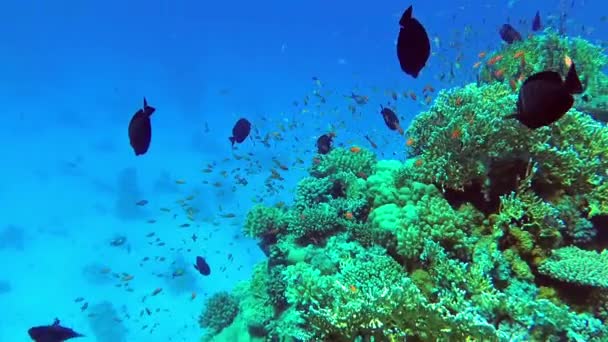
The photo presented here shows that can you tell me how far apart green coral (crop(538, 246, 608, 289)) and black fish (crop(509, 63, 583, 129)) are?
7.33ft

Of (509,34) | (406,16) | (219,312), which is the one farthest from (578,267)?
(219,312)

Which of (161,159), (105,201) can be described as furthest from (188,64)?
(105,201)

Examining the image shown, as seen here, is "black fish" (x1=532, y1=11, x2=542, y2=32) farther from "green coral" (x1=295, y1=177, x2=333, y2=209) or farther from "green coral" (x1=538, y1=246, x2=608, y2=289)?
"green coral" (x1=538, y1=246, x2=608, y2=289)

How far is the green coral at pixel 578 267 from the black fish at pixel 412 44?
2743 mm

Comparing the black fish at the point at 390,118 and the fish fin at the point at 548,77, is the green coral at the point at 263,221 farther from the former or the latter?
the fish fin at the point at 548,77

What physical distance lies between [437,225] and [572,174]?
5.88ft

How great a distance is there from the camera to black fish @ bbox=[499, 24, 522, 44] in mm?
10242

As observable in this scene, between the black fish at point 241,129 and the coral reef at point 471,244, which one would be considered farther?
the black fish at point 241,129

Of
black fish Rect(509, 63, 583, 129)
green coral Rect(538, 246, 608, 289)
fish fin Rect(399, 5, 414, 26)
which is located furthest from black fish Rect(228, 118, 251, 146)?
black fish Rect(509, 63, 583, 129)

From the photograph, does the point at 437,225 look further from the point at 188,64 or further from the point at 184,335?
the point at 188,64

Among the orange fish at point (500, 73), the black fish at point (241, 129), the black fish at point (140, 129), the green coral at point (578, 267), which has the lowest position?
the green coral at point (578, 267)

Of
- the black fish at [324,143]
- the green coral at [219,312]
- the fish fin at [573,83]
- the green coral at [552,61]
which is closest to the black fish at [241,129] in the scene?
the black fish at [324,143]

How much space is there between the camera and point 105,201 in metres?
43.1

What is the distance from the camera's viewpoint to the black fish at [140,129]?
427 cm
